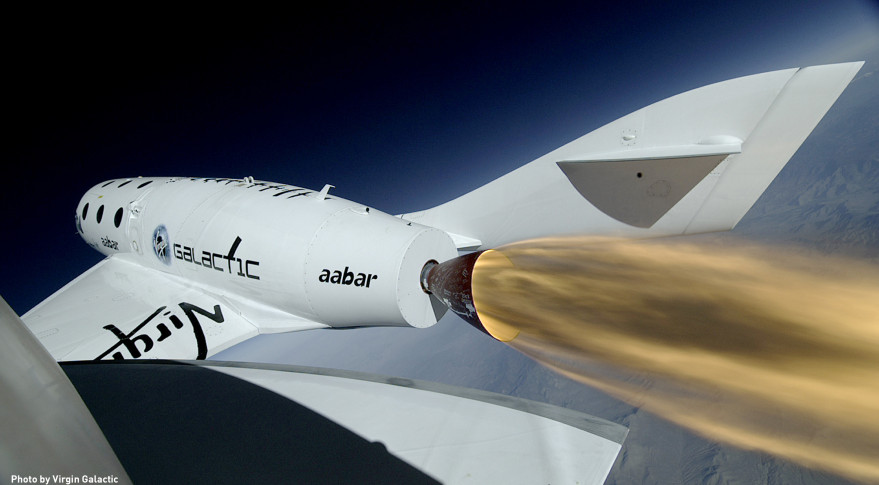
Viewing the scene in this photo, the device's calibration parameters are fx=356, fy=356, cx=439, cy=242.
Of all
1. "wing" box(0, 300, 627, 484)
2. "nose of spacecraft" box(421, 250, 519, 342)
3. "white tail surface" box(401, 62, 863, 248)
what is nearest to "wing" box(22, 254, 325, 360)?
"nose of spacecraft" box(421, 250, 519, 342)

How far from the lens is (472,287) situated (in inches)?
133

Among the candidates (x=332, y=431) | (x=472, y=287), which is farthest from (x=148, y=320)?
(x=332, y=431)

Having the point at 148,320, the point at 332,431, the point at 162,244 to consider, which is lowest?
the point at 148,320

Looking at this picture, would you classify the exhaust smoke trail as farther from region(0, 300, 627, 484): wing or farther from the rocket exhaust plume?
region(0, 300, 627, 484): wing

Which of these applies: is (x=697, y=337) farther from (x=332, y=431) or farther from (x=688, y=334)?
(x=332, y=431)

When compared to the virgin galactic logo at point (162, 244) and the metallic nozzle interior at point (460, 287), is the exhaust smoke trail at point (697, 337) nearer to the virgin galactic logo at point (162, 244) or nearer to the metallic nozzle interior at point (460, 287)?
the metallic nozzle interior at point (460, 287)

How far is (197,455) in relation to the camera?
4.53 ft

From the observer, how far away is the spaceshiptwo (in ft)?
11.9

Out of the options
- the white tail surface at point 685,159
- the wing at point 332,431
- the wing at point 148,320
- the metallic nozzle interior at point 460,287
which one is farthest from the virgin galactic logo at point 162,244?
the white tail surface at point 685,159

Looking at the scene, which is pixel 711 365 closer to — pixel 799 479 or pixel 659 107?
pixel 659 107

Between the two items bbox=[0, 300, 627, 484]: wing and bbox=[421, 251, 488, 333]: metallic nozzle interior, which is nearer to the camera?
bbox=[0, 300, 627, 484]: wing

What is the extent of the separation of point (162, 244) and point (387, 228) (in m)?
4.15

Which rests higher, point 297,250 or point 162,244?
point 297,250

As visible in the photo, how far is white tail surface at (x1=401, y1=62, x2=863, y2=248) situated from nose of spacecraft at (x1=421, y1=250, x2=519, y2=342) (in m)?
1.63
